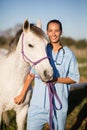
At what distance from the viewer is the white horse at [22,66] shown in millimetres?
2672

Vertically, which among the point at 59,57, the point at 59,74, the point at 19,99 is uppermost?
the point at 59,57

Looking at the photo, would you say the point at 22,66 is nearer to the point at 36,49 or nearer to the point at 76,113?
the point at 36,49

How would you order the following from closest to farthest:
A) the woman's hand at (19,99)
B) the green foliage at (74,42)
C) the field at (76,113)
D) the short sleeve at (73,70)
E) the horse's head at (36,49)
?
1. the horse's head at (36,49)
2. the short sleeve at (73,70)
3. the woman's hand at (19,99)
4. the field at (76,113)
5. the green foliage at (74,42)

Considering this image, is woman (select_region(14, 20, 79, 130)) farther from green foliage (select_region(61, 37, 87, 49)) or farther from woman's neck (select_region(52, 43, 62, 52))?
green foliage (select_region(61, 37, 87, 49))

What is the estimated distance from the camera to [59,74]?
2695mm

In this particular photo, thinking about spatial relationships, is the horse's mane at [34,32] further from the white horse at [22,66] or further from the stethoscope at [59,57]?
the stethoscope at [59,57]

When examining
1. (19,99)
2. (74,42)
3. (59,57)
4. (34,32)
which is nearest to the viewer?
(59,57)

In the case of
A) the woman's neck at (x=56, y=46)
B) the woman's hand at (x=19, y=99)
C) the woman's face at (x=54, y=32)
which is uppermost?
the woman's face at (x=54, y=32)

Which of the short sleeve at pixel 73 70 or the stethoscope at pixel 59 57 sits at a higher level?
the stethoscope at pixel 59 57

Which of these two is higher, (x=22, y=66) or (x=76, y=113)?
(x=22, y=66)

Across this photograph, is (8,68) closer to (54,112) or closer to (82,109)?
(54,112)

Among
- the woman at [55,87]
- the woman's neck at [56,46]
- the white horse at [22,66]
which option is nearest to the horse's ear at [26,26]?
the white horse at [22,66]

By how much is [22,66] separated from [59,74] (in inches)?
21.2

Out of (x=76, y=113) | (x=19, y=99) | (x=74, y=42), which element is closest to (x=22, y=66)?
(x=19, y=99)
